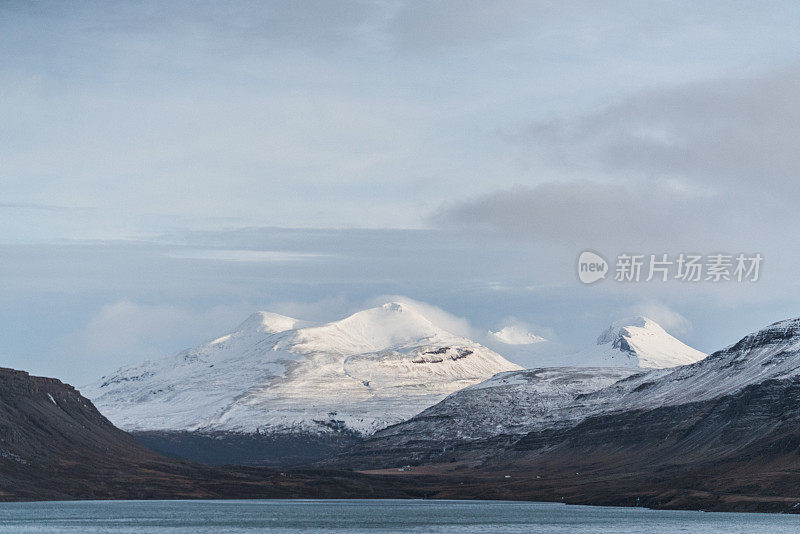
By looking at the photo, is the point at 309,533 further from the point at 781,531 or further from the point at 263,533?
the point at 781,531

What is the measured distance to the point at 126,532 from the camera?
198 m

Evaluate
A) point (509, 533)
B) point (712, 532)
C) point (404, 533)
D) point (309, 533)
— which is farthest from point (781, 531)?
point (309, 533)

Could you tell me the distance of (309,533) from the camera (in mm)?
197750

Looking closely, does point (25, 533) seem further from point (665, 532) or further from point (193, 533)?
point (665, 532)

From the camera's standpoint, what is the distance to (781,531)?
7584 inches

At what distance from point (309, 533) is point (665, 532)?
6014 centimetres

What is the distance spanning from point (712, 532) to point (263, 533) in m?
75.7

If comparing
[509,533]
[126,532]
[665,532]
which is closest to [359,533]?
[509,533]

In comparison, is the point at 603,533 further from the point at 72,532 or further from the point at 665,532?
the point at 72,532

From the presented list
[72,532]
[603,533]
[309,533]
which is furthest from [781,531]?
[72,532]

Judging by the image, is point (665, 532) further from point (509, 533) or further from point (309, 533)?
point (309, 533)

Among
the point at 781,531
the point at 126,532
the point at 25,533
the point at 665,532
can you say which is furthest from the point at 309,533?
the point at 781,531

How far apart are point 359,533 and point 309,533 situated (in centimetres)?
846

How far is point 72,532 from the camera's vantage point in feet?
641
